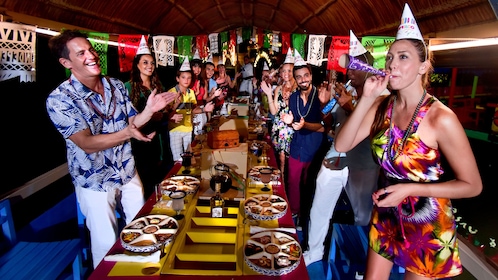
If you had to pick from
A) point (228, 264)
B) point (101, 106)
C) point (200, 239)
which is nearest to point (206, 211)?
point (200, 239)

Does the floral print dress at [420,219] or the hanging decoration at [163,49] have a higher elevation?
the hanging decoration at [163,49]

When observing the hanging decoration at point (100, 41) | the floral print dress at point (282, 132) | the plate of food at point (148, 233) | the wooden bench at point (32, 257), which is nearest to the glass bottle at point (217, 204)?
the plate of food at point (148, 233)

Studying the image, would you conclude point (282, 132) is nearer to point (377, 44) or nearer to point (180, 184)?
point (180, 184)

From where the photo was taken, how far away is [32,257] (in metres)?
3.06

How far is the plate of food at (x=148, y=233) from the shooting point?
2135 mm

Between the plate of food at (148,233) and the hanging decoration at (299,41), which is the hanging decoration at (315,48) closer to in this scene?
the hanging decoration at (299,41)

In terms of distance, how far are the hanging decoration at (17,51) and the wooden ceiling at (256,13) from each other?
11.5 inches

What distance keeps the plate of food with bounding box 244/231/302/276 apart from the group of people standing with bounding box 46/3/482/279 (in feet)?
2.01

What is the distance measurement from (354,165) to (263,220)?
1.62m

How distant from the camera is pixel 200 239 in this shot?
2412 mm

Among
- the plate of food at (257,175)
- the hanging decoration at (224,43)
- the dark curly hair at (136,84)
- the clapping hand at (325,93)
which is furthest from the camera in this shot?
the hanging decoration at (224,43)

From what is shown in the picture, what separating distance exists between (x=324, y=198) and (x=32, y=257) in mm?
3288

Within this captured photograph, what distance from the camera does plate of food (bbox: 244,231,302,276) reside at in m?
1.95

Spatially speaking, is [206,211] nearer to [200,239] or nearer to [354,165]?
[200,239]
